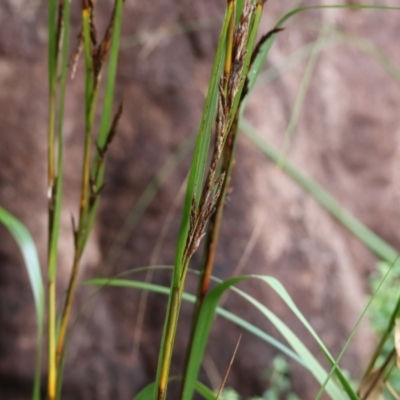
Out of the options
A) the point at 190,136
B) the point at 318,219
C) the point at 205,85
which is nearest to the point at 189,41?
the point at 205,85

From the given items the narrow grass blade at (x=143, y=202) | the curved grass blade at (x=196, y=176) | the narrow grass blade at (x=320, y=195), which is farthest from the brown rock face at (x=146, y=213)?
the curved grass blade at (x=196, y=176)

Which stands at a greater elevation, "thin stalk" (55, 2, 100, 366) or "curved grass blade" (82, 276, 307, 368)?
"thin stalk" (55, 2, 100, 366)

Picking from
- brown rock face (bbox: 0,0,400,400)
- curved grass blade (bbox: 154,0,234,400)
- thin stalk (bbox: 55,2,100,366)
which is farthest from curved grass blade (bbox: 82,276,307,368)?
brown rock face (bbox: 0,0,400,400)

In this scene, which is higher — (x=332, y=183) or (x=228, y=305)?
(x=332, y=183)

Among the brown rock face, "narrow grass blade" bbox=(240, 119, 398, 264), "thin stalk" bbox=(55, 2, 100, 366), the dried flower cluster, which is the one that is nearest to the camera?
the dried flower cluster

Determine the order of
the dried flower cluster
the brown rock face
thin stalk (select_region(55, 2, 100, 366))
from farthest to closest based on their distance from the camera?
the brown rock face, thin stalk (select_region(55, 2, 100, 366)), the dried flower cluster

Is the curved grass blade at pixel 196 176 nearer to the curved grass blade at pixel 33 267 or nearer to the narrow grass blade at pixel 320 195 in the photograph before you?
the curved grass blade at pixel 33 267

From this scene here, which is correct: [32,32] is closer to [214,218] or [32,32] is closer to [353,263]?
[214,218]

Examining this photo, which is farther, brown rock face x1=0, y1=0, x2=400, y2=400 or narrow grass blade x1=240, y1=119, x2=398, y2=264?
brown rock face x1=0, y1=0, x2=400, y2=400

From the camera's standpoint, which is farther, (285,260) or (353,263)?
(353,263)

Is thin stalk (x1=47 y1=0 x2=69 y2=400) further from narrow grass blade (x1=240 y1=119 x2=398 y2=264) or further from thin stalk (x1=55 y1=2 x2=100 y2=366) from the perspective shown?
narrow grass blade (x1=240 y1=119 x2=398 y2=264)

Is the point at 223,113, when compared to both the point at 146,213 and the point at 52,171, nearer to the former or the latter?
the point at 52,171
